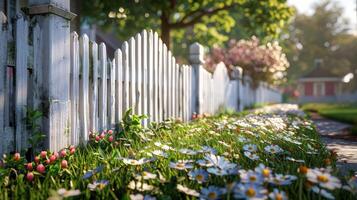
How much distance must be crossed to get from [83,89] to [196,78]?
4117 millimetres

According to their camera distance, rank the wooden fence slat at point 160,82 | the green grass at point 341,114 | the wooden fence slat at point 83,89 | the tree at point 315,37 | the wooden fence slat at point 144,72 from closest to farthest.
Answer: the wooden fence slat at point 83,89 → the wooden fence slat at point 144,72 → the wooden fence slat at point 160,82 → the green grass at point 341,114 → the tree at point 315,37

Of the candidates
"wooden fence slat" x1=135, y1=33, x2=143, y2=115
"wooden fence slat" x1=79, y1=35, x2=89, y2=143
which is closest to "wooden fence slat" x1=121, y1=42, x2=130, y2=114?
"wooden fence slat" x1=135, y1=33, x2=143, y2=115

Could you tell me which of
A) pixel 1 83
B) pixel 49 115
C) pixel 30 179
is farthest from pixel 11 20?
pixel 30 179

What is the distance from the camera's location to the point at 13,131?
305 centimetres

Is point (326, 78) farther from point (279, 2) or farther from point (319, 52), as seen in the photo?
point (279, 2)

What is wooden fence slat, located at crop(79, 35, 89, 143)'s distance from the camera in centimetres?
368

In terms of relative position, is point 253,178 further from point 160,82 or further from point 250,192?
point 160,82

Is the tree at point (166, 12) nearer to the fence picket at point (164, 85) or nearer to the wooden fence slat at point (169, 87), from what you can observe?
the wooden fence slat at point (169, 87)

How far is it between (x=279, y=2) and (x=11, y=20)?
1184cm

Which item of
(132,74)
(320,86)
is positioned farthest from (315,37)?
(132,74)

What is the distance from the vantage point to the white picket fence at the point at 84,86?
3045mm

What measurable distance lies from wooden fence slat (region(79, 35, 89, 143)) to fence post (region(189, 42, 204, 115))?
3841 mm

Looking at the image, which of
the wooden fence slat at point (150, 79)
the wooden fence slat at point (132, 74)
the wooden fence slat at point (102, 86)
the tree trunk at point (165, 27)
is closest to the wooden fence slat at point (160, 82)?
the wooden fence slat at point (150, 79)

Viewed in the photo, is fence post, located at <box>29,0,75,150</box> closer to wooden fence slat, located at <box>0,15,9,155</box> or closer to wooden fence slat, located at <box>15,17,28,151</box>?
wooden fence slat, located at <box>15,17,28,151</box>
